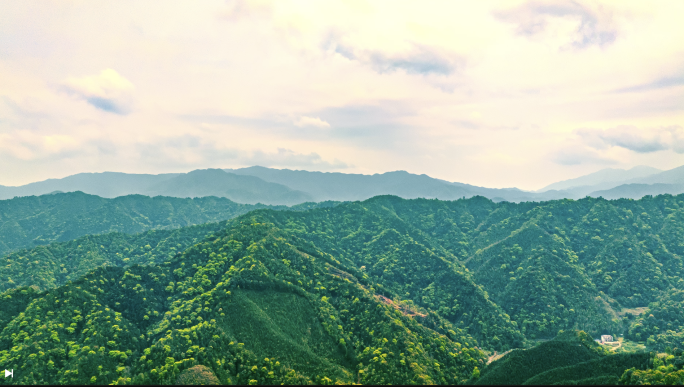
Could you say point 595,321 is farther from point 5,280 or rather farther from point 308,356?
point 5,280

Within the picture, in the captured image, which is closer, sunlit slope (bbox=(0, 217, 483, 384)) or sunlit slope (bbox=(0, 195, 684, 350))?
sunlit slope (bbox=(0, 217, 483, 384))

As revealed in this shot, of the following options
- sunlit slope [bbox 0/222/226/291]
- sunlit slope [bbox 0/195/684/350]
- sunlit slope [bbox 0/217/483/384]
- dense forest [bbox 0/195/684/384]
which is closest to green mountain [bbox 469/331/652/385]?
dense forest [bbox 0/195/684/384]

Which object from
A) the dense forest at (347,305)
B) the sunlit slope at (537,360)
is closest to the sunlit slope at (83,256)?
the dense forest at (347,305)

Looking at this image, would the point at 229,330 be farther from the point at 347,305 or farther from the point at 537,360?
the point at 537,360

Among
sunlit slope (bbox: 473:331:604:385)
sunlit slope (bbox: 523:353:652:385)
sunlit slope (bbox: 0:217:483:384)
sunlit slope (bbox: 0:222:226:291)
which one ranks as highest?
sunlit slope (bbox: 0:222:226:291)

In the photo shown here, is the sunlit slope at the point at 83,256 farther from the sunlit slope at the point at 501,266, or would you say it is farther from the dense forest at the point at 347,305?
the dense forest at the point at 347,305

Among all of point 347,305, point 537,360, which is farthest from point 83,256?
point 537,360

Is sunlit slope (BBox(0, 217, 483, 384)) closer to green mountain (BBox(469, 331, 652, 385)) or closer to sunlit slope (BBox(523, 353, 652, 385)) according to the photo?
green mountain (BBox(469, 331, 652, 385))
